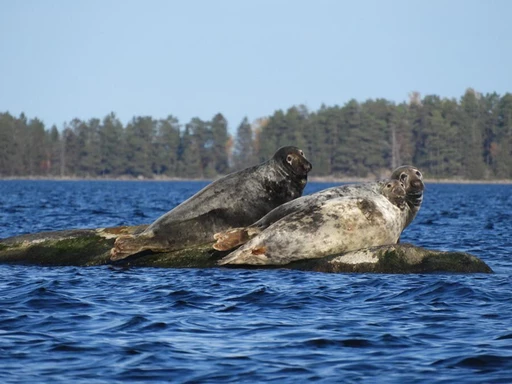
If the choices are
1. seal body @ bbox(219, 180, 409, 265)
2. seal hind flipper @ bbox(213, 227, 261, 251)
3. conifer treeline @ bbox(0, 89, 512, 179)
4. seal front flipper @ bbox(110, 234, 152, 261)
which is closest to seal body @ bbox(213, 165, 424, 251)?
seal hind flipper @ bbox(213, 227, 261, 251)

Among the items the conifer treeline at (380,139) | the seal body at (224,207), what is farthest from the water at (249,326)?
the conifer treeline at (380,139)

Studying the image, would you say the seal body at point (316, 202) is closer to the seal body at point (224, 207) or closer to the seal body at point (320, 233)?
the seal body at point (320, 233)

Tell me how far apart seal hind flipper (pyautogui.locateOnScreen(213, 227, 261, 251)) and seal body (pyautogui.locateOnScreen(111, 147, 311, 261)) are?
2.72 ft

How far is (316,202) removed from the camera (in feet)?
54.6

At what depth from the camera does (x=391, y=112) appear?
178875 millimetres

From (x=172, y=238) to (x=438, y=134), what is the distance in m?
162

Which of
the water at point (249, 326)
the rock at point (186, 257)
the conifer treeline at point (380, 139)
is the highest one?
the conifer treeline at point (380, 139)

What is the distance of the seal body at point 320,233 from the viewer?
53.0 feet

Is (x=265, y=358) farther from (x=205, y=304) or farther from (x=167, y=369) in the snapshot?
(x=205, y=304)

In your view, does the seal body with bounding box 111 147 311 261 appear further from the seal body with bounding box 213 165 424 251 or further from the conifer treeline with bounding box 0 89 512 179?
the conifer treeline with bounding box 0 89 512 179

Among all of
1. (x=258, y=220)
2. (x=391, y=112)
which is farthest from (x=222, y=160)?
(x=258, y=220)

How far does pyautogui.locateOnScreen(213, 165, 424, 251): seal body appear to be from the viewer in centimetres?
1652

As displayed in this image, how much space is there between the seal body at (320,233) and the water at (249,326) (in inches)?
13.8

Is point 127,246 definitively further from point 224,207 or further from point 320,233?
point 320,233
